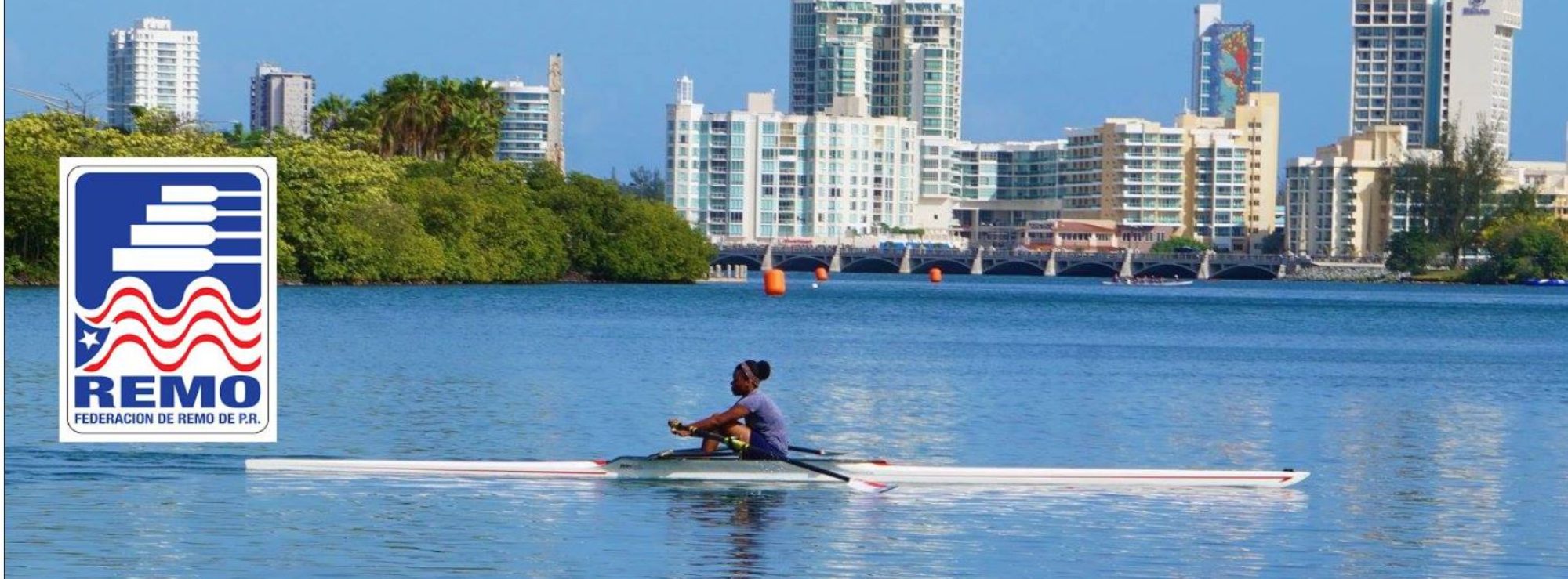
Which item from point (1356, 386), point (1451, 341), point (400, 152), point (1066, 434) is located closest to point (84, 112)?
point (400, 152)

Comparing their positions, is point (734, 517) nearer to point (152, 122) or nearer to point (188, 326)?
point (188, 326)

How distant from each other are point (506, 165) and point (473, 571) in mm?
115640

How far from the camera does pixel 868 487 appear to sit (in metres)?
27.1

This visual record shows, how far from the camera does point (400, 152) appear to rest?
125 m

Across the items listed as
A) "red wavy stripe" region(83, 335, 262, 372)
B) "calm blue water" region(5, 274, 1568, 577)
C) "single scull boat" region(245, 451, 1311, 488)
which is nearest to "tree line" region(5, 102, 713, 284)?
"calm blue water" region(5, 274, 1568, 577)

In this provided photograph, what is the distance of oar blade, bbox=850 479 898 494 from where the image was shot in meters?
27.1

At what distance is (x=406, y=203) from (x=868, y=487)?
89.1 metres

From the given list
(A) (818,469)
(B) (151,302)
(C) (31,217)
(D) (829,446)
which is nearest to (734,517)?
(A) (818,469)

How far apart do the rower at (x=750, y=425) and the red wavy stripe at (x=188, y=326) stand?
1579 centimetres

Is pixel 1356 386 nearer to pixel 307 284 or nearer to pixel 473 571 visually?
pixel 473 571

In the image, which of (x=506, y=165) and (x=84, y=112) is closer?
(x=84, y=112)

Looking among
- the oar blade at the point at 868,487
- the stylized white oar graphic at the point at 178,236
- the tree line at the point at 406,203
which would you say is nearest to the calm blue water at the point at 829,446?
the oar blade at the point at 868,487

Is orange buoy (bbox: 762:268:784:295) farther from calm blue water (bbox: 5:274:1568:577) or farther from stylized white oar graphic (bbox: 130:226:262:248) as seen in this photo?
stylized white oar graphic (bbox: 130:226:262:248)

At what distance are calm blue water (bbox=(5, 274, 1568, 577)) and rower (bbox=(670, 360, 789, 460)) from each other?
1.81 ft
